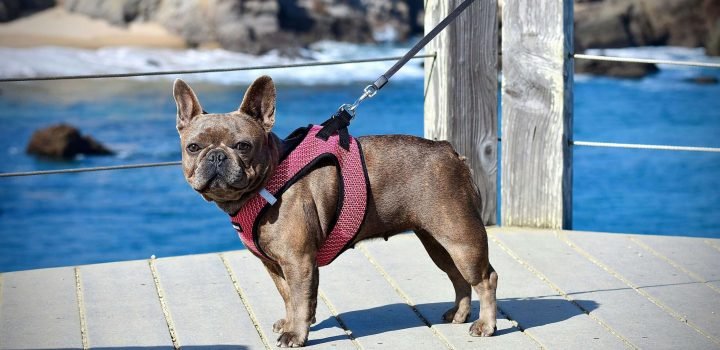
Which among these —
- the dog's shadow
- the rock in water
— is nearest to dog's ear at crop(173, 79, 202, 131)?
the dog's shadow

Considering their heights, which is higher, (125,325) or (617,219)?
(125,325)

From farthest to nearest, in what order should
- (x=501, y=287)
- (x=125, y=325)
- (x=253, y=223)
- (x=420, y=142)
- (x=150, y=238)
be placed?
(x=150, y=238), (x=501, y=287), (x=125, y=325), (x=420, y=142), (x=253, y=223)

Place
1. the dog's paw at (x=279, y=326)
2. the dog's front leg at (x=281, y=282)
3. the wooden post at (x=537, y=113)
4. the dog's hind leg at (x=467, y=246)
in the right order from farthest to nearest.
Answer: the wooden post at (x=537, y=113) → the dog's paw at (x=279, y=326) → the dog's front leg at (x=281, y=282) → the dog's hind leg at (x=467, y=246)

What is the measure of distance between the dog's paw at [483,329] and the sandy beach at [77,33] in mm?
17518

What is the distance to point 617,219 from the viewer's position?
13.9 metres

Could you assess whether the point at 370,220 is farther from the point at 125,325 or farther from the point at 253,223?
the point at 125,325

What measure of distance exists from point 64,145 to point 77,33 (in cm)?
592

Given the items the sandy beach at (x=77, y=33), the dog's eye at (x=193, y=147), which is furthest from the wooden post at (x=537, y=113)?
the sandy beach at (x=77, y=33)

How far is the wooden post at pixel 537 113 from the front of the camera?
15.9ft

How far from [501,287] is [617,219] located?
1008 cm

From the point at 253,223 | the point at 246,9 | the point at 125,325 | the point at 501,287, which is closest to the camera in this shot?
the point at 253,223

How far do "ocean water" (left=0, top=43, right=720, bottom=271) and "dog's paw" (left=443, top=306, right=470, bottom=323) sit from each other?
936 centimetres

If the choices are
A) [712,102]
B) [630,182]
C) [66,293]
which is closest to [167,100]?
[630,182]

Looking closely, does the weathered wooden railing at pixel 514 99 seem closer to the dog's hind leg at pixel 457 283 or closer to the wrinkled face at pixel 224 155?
the dog's hind leg at pixel 457 283
